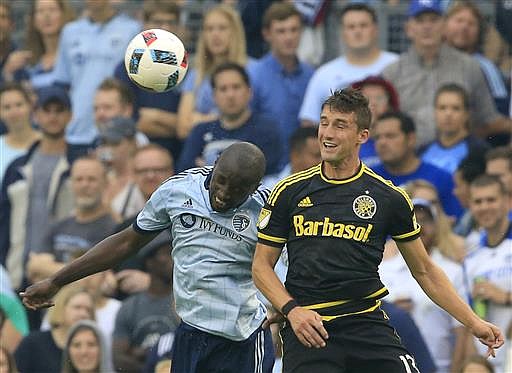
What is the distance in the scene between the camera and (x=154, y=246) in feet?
44.7

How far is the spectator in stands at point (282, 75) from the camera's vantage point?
1511 centimetres

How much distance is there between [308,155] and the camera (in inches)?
549

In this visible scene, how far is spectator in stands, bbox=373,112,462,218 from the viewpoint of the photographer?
13.8m

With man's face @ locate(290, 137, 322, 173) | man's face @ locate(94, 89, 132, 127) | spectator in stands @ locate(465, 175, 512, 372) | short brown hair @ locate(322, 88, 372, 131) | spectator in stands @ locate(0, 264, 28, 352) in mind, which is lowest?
spectator in stands @ locate(0, 264, 28, 352)

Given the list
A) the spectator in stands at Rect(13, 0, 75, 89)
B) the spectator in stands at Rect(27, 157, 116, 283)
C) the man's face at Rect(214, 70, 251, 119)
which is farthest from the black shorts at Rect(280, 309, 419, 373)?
the spectator in stands at Rect(13, 0, 75, 89)

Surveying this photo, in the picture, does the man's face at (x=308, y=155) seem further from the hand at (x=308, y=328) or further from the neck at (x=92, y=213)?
the hand at (x=308, y=328)

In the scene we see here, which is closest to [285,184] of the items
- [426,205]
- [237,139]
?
[426,205]

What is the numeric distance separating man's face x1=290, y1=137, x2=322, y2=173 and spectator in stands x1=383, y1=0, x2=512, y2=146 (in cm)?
113

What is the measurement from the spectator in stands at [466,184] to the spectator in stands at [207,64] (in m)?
2.71

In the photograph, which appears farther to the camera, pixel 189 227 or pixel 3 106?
pixel 3 106

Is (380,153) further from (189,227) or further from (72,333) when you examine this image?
(189,227)

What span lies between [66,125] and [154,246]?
264 cm

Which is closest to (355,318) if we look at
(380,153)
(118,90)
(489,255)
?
(489,255)

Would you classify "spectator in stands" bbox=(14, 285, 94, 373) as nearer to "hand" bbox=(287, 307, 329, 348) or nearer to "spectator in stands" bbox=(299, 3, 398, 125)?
"spectator in stands" bbox=(299, 3, 398, 125)
